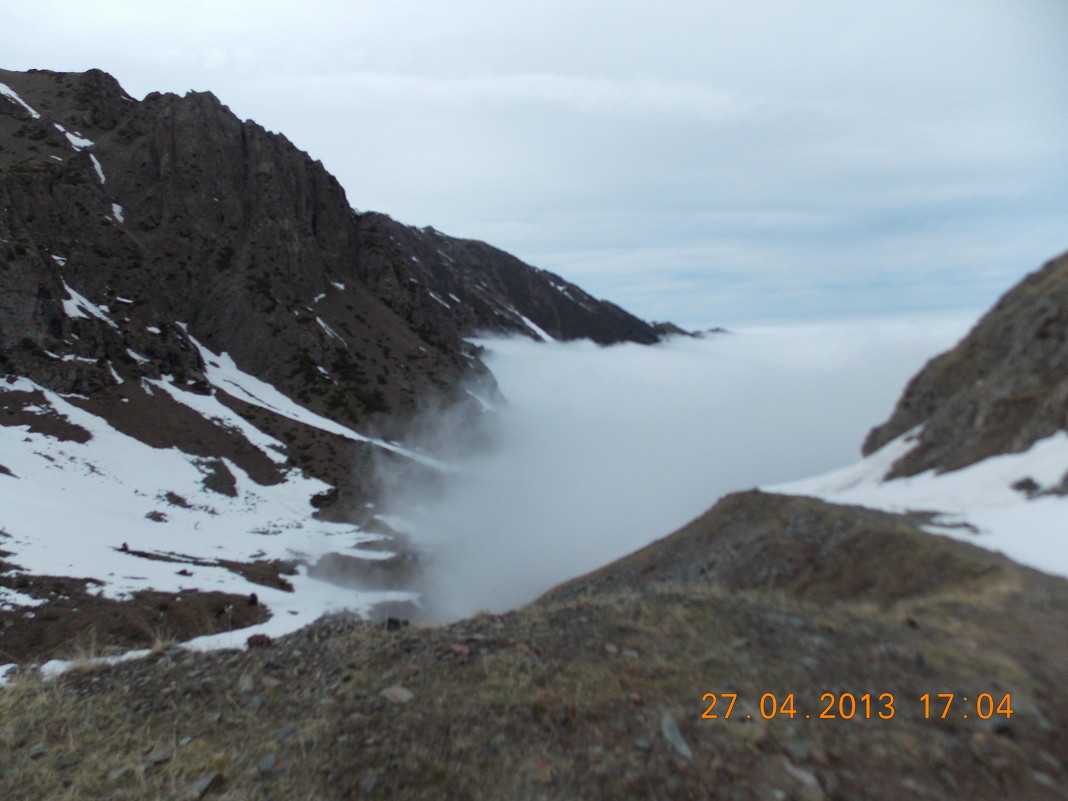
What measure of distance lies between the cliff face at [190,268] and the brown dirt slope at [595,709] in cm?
7660

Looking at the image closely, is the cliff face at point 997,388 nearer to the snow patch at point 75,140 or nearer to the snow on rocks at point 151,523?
the snow on rocks at point 151,523

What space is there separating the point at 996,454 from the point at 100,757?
60.5 ft

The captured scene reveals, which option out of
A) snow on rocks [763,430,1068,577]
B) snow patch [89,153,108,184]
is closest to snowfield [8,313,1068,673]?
snow on rocks [763,430,1068,577]

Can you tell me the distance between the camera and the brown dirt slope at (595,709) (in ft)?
18.5

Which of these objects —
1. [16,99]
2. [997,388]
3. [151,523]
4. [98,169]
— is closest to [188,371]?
[151,523]

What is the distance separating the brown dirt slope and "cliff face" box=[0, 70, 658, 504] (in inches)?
3016

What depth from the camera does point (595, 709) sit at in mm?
6543

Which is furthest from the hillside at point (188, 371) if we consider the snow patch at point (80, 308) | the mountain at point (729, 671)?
the mountain at point (729, 671)

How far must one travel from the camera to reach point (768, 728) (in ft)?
20.1

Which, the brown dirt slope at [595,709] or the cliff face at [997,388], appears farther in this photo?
the cliff face at [997,388]

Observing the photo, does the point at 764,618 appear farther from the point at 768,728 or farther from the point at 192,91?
the point at 192,91

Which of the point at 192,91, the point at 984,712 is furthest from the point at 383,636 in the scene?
the point at 192,91

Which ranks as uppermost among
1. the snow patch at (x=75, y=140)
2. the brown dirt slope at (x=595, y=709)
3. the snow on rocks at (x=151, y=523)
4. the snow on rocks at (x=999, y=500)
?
the snow patch at (x=75, y=140)

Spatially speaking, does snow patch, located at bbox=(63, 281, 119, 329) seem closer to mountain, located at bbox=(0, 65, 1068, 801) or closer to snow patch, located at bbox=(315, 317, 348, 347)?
snow patch, located at bbox=(315, 317, 348, 347)
